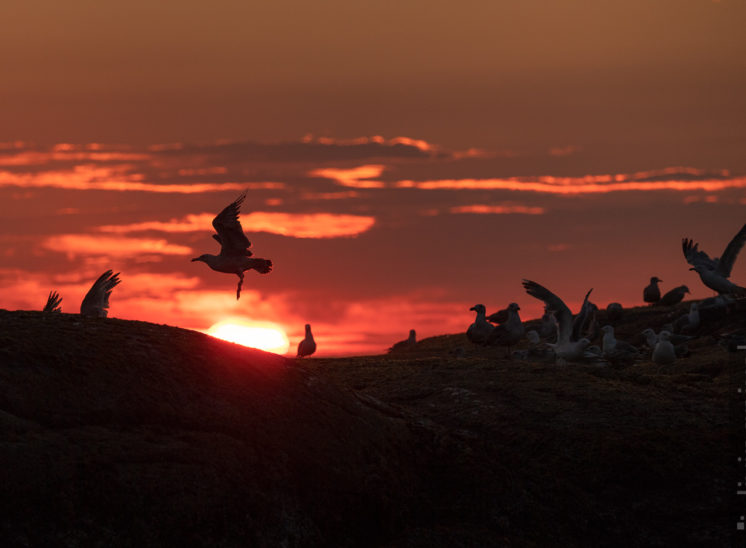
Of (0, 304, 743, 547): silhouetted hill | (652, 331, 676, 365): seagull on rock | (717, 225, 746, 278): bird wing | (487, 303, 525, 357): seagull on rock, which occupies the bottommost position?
(0, 304, 743, 547): silhouetted hill

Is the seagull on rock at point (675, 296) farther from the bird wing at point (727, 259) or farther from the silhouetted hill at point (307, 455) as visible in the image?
the silhouetted hill at point (307, 455)

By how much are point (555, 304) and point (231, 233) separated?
442 inches

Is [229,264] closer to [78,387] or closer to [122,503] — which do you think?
[78,387]

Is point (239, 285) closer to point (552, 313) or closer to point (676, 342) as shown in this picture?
point (552, 313)

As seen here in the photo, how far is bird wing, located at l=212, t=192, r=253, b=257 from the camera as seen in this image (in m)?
27.4

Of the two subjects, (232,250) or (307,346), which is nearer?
(232,250)

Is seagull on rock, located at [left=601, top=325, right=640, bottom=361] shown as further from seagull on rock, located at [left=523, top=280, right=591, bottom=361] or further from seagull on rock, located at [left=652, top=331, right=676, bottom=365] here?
seagull on rock, located at [left=523, top=280, right=591, bottom=361]

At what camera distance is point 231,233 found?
1105 inches

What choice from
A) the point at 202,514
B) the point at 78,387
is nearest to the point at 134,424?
the point at 78,387

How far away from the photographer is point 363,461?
1788cm

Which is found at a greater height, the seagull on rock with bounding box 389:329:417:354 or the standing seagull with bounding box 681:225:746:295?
the standing seagull with bounding box 681:225:746:295

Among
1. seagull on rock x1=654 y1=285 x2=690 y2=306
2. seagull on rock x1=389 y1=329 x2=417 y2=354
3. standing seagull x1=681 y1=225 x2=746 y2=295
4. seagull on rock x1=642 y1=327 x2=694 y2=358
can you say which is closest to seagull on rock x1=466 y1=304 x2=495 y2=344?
seagull on rock x1=642 y1=327 x2=694 y2=358

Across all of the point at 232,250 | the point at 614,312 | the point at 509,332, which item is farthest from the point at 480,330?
the point at 614,312

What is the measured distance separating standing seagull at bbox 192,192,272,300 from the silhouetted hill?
6.69 metres
